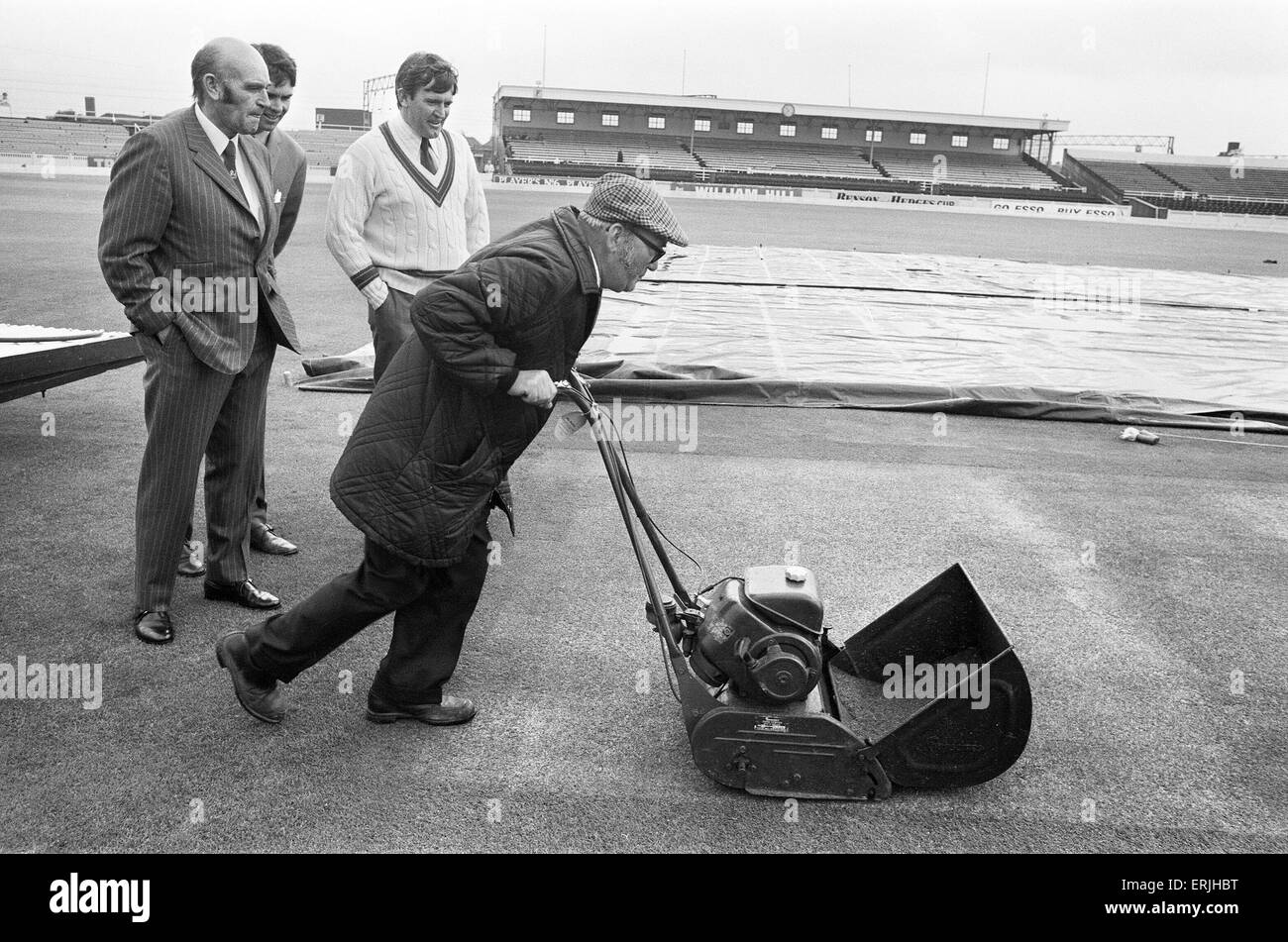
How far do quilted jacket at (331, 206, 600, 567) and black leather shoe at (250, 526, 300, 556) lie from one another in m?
1.87

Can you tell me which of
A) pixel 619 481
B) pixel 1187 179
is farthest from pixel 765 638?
pixel 1187 179

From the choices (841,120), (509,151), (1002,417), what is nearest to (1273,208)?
(841,120)

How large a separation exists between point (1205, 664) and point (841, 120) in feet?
218

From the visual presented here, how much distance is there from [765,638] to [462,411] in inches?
41.5

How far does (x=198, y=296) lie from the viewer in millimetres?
3889

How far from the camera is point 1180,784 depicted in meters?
3.24

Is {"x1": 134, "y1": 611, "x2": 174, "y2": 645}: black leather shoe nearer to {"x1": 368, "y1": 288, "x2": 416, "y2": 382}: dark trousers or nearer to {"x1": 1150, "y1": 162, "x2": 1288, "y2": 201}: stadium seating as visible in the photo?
{"x1": 368, "y1": 288, "x2": 416, "y2": 382}: dark trousers

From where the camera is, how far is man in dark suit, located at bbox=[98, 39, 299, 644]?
3695 millimetres

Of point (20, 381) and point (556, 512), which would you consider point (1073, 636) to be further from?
point (20, 381)
